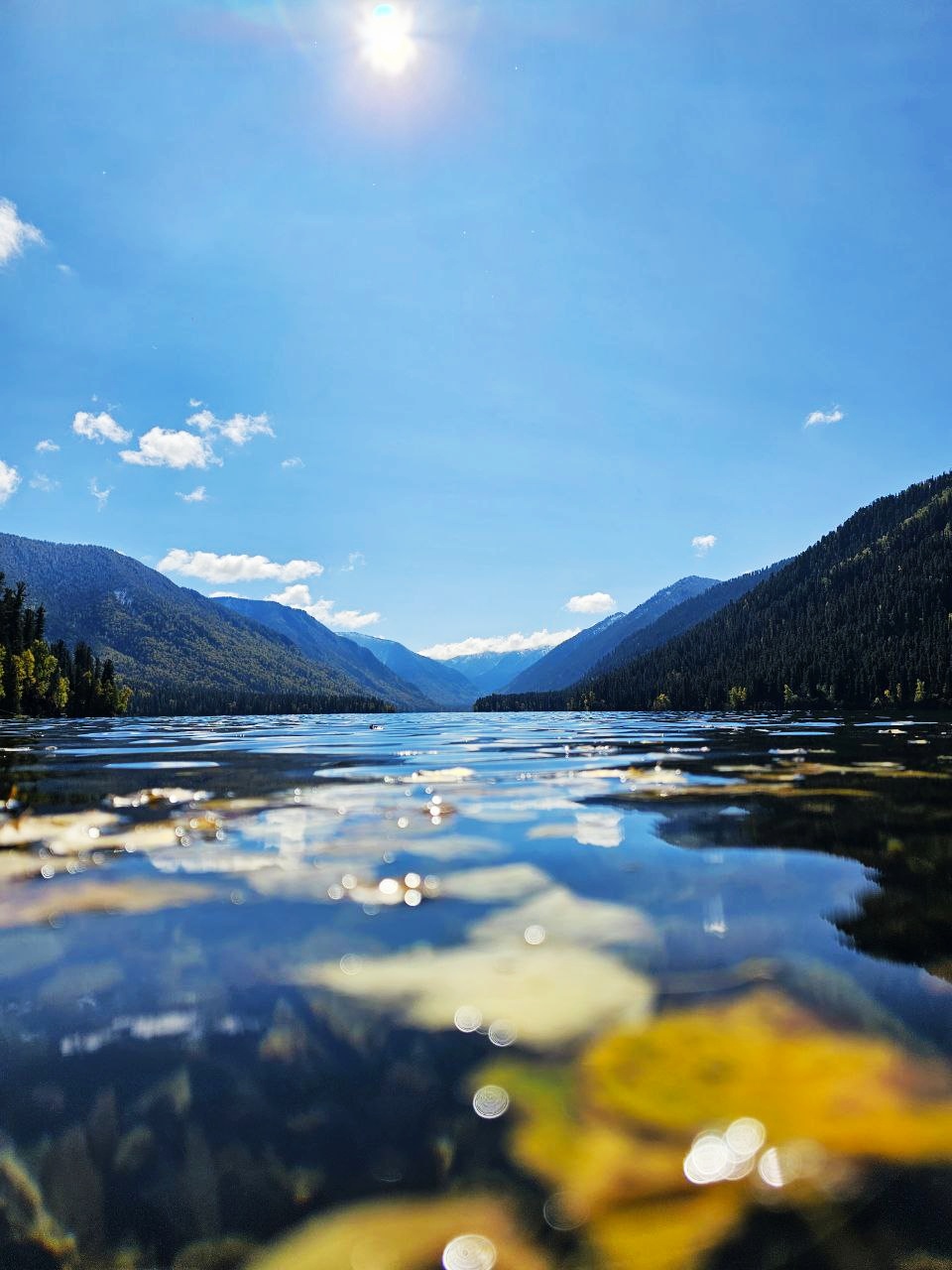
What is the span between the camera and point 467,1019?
669cm

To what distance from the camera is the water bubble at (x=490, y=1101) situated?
5.06 meters

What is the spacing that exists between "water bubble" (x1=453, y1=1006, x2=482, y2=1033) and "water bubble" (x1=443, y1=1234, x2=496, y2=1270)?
8.37 ft

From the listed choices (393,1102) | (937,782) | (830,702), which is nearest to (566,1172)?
(393,1102)

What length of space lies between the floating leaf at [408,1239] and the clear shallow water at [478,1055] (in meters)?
0.02

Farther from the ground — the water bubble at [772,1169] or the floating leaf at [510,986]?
the water bubble at [772,1169]

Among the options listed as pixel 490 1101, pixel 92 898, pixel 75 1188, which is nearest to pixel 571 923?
pixel 490 1101

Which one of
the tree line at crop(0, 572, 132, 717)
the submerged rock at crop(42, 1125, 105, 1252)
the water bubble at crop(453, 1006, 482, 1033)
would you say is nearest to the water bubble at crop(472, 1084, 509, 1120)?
the water bubble at crop(453, 1006, 482, 1033)

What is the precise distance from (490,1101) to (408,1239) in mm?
1490

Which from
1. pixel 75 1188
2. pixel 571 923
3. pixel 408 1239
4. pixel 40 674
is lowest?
pixel 571 923

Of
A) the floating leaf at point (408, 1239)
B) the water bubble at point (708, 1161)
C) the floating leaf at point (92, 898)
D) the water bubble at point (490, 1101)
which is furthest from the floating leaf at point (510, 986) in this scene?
the floating leaf at point (92, 898)

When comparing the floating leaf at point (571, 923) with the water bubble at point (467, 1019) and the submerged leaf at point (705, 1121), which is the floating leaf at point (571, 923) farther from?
the submerged leaf at point (705, 1121)

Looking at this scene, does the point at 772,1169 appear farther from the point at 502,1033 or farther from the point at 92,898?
the point at 92,898

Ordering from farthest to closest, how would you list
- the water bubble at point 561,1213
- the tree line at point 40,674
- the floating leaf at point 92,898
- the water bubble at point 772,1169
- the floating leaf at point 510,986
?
1. the tree line at point 40,674
2. the floating leaf at point 92,898
3. the floating leaf at point 510,986
4. the water bubble at point 772,1169
5. the water bubble at point 561,1213

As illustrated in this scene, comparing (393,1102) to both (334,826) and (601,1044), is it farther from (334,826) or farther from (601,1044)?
(334,826)
